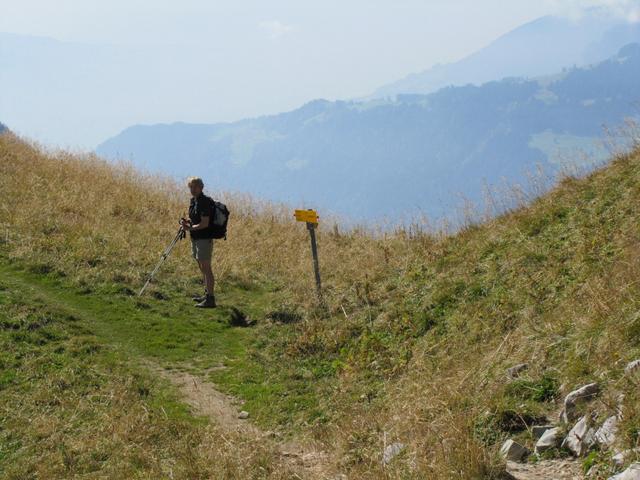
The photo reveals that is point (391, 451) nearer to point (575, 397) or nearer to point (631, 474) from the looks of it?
point (575, 397)

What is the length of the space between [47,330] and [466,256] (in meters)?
7.00

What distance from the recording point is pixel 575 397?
16.2 ft

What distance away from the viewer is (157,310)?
463 inches

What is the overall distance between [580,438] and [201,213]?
8462 millimetres

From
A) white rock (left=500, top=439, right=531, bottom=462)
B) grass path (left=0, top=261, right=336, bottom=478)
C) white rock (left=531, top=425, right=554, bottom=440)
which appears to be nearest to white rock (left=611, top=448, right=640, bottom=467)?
white rock (left=500, top=439, right=531, bottom=462)

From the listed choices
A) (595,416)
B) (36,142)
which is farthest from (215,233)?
(36,142)

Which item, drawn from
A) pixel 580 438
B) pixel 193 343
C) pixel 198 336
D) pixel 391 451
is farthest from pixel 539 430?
pixel 198 336

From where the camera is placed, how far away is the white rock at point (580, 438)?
4.48 metres

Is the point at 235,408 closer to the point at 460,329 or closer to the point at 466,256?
the point at 460,329

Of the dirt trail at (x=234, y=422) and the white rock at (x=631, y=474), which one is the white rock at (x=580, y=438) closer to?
the white rock at (x=631, y=474)

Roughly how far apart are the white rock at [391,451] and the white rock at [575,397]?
1.30m

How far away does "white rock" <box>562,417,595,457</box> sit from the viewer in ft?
14.7

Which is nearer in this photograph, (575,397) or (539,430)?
(575,397)

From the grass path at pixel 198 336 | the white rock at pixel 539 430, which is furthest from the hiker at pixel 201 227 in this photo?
the white rock at pixel 539 430
